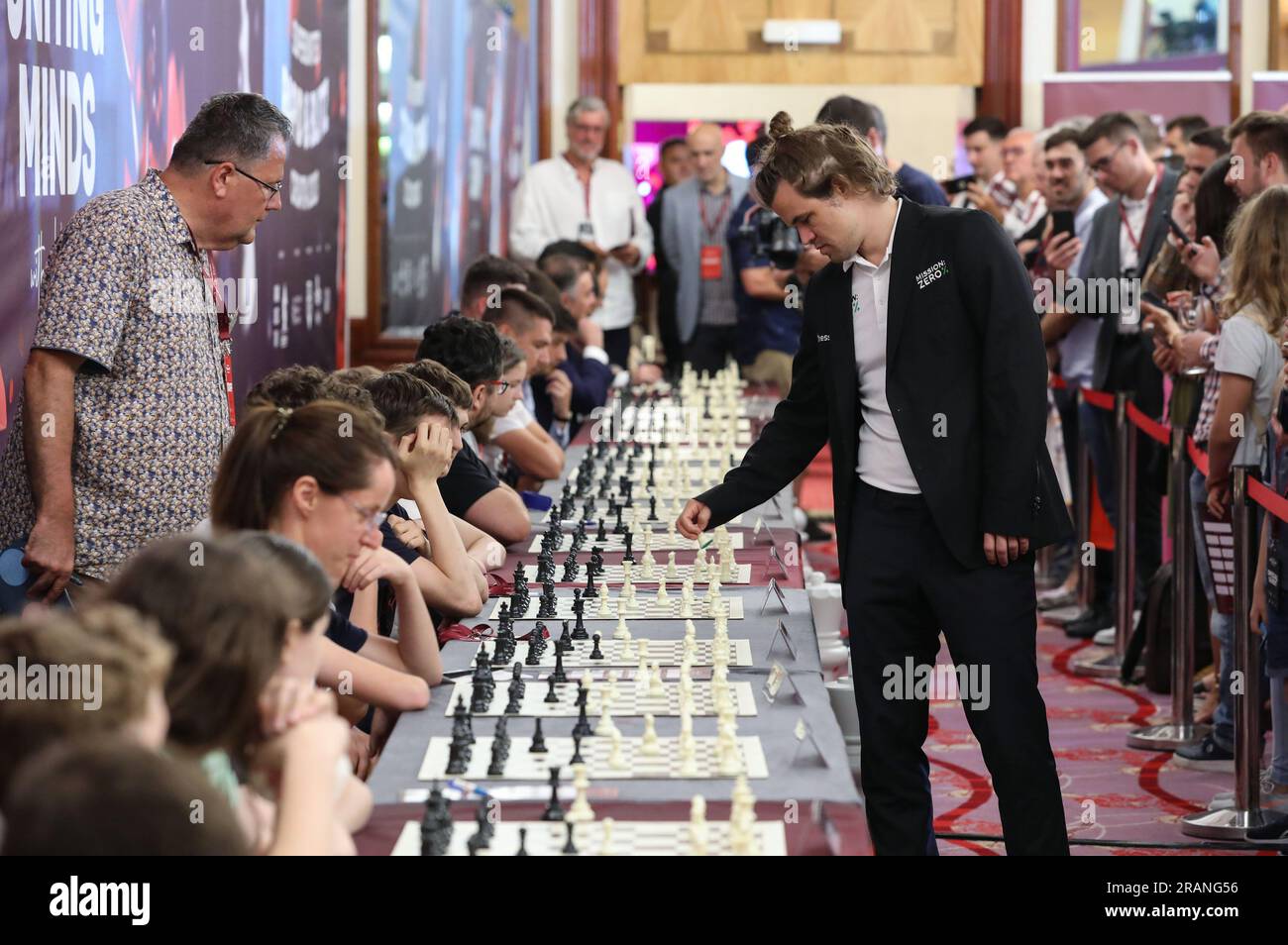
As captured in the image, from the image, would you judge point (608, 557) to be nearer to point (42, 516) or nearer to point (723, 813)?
point (42, 516)

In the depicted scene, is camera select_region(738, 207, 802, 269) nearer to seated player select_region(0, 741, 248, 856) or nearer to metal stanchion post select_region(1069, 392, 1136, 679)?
metal stanchion post select_region(1069, 392, 1136, 679)

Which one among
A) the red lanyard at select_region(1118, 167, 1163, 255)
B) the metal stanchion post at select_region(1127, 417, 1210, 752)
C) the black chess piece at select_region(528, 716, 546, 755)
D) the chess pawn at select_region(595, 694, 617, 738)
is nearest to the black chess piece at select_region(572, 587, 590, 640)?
the chess pawn at select_region(595, 694, 617, 738)

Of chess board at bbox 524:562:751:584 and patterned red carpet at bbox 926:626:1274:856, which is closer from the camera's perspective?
chess board at bbox 524:562:751:584

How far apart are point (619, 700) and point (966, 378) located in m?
1.01

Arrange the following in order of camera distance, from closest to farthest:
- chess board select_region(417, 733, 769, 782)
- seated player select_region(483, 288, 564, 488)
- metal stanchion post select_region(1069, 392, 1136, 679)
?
chess board select_region(417, 733, 769, 782) < seated player select_region(483, 288, 564, 488) < metal stanchion post select_region(1069, 392, 1136, 679)

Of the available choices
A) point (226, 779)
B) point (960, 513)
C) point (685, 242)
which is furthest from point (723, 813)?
point (685, 242)

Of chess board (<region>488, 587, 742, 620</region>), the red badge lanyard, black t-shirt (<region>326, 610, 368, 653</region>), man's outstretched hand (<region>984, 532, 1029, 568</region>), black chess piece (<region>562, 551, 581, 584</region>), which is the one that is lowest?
chess board (<region>488, 587, 742, 620</region>)

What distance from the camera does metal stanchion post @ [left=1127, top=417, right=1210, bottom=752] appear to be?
5.16 meters

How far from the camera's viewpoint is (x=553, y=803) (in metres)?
2.23

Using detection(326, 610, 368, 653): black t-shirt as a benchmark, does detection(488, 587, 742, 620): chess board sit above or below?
below

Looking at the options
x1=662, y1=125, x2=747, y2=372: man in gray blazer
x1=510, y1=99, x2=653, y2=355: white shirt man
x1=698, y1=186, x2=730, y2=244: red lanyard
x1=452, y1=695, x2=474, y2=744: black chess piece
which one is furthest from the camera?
x1=698, y1=186, x2=730, y2=244: red lanyard

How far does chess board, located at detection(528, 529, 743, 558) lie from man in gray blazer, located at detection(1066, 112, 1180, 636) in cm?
278

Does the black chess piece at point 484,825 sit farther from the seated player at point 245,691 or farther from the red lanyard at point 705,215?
the red lanyard at point 705,215

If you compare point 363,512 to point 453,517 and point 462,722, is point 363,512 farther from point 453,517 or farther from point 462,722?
point 453,517
